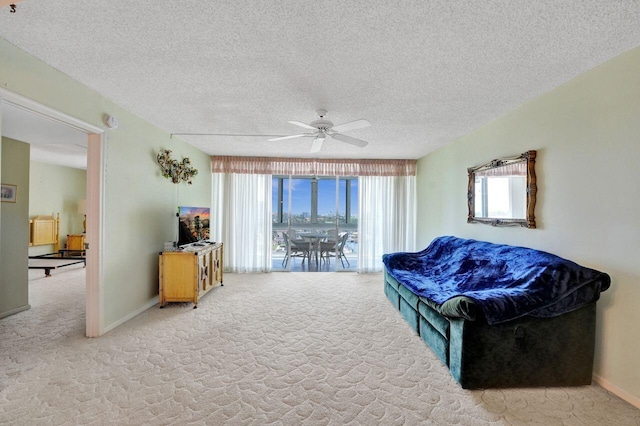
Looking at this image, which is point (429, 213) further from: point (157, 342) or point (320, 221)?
point (157, 342)

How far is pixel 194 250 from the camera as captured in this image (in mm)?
3879

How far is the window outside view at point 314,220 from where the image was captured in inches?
240

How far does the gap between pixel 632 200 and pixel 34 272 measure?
880 centimetres

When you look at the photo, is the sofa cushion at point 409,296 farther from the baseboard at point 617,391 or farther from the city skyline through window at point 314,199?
the city skyline through window at point 314,199

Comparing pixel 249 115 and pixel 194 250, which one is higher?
pixel 249 115

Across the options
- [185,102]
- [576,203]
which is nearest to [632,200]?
[576,203]

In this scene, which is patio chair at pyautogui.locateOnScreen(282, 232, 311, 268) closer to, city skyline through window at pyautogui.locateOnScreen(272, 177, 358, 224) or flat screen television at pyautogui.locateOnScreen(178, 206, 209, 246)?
city skyline through window at pyautogui.locateOnScreen(272, 177, 358, 224)

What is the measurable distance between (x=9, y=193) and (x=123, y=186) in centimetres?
161

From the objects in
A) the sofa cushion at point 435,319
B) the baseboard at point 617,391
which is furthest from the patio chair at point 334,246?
the baseboard at point 617,391

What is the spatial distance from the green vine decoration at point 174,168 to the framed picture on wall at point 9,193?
1678mm

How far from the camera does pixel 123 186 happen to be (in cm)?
324

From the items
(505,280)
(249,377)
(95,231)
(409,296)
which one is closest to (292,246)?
(409,296)

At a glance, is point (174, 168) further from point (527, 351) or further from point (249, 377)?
point (527, 351)

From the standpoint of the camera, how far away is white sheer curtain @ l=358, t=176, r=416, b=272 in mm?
5898
